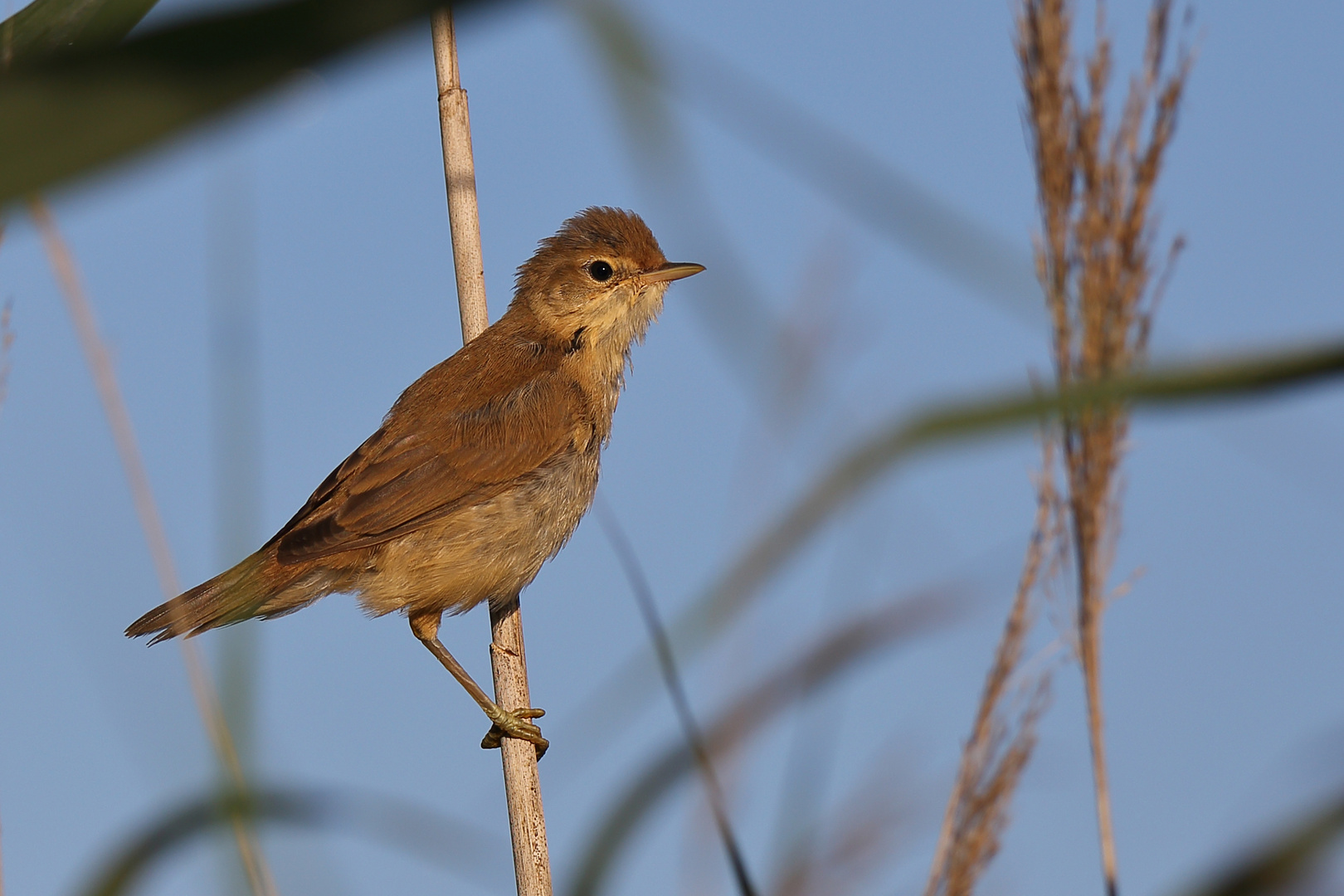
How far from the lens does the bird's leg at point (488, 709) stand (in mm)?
3625

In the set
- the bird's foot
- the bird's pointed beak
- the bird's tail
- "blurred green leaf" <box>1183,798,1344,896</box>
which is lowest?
"blurred green leaf" <box>1183,798,1344,896</box>

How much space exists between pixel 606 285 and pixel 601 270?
58 millimetres

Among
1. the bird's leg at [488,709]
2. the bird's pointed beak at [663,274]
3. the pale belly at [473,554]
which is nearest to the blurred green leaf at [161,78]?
the bird's leg at [488,709]

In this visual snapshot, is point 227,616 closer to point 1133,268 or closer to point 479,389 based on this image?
point 479,389

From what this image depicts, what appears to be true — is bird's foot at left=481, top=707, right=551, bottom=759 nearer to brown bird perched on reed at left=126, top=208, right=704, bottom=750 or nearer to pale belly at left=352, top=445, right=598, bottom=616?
brown bird perched on reed at left=126, top=208, right=704, bottom=750

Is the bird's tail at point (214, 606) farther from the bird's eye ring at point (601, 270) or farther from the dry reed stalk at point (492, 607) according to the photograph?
the bird's eye ring at point (601, 270)

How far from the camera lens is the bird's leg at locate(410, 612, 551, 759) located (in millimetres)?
3625

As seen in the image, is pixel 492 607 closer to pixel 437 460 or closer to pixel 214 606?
pixel 437 460

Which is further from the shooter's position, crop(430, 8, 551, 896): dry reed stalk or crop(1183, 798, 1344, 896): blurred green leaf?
crop(430, 8, 551, 896): dry reed stalk

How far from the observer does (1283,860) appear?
3.83ft

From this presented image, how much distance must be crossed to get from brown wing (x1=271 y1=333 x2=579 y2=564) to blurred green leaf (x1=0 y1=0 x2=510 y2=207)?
121 inches

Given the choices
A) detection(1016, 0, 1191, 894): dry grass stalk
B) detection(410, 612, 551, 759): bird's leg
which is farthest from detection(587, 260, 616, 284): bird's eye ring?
detection(1016, 0, 1191, 894): dry grass stalk

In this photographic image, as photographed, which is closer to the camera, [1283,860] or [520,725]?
[1283,860]

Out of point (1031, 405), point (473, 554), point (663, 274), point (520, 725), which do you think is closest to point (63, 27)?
point (1031, 405)
